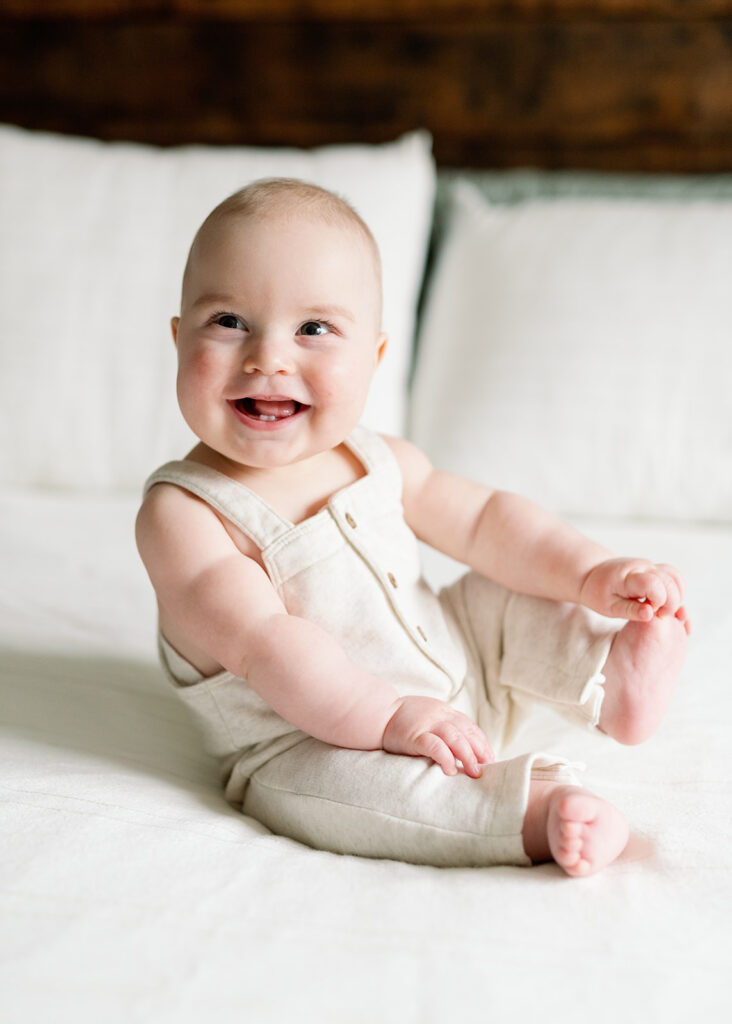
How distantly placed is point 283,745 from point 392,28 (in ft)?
5.20

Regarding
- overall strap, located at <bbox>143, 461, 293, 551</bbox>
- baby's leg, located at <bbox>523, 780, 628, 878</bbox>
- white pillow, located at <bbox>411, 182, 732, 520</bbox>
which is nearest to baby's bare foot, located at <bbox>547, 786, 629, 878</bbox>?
baby's leg, located at <bbox>523, 780, 628, 878</bbox>

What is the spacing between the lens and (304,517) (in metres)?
0.91

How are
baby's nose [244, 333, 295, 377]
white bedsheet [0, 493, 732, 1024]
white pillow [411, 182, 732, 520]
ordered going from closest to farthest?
white bedsheet [0, 493, 732, 1024], baby's nose [244, 333, 295, 377], white pillow [411, 182, 732, 520]

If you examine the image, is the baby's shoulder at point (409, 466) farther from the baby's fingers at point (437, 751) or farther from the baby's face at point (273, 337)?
the baby's fingers at point (437, 751)

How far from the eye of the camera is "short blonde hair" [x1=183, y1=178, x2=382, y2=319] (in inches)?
33.2

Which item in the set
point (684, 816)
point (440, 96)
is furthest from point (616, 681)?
point (440, 96)

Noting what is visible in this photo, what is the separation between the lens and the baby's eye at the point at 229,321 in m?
0.84

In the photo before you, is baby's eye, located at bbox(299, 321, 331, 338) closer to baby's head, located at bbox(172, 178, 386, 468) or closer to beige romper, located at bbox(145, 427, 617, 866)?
baby's head, located at bbox(172, 178, 386, 468)

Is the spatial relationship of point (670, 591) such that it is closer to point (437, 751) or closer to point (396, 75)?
point (437, 751)

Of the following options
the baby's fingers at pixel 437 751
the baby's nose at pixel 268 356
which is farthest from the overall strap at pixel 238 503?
the baby's fingers at pixel 437 751

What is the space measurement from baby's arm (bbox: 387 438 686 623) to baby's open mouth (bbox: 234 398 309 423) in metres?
0.18

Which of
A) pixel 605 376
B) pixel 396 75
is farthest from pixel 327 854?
pixel 396 75

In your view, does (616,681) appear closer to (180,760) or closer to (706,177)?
(180,760)

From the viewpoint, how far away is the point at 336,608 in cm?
89
